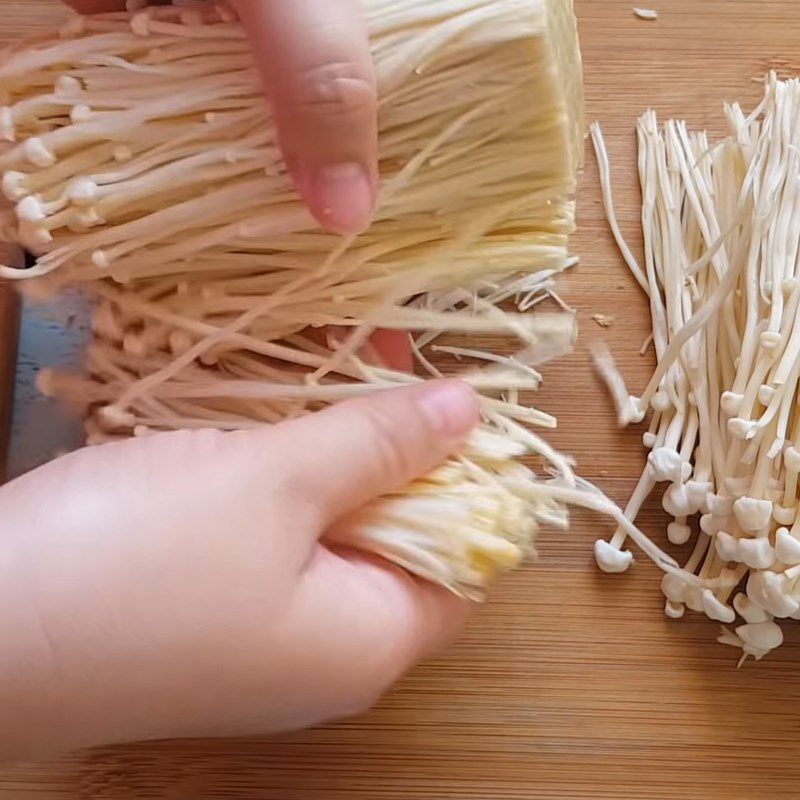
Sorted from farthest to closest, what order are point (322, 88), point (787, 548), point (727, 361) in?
point (727, 361), point (787, 548), point (322, 88)

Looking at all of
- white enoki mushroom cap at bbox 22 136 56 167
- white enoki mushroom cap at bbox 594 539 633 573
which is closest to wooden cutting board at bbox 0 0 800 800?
white enoki mushroom cap at bbox 594 539 633 573

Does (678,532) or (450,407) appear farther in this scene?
(678,532)

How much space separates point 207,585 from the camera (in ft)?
1.91

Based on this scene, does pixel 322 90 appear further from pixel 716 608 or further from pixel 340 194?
pixel 716 608

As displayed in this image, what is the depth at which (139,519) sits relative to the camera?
579 millimetres

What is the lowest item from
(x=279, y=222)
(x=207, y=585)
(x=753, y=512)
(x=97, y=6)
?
(x=753, y=512)

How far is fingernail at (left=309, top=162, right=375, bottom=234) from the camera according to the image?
61 cm

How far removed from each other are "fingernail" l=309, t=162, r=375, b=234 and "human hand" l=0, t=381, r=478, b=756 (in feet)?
0.37

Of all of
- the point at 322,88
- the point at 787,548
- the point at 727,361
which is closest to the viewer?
the point at 322,88

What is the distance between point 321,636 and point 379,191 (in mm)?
266

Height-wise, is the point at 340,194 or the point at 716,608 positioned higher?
the point at 340,194

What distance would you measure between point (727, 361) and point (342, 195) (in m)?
0.35

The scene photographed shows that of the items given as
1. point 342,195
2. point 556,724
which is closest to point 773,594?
point 556,724

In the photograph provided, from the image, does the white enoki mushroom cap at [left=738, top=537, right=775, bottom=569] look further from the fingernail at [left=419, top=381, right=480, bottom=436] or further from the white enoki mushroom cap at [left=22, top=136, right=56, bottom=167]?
the white enoki mushroom cap at [left=22, top=136, right=56, bottom=167]
